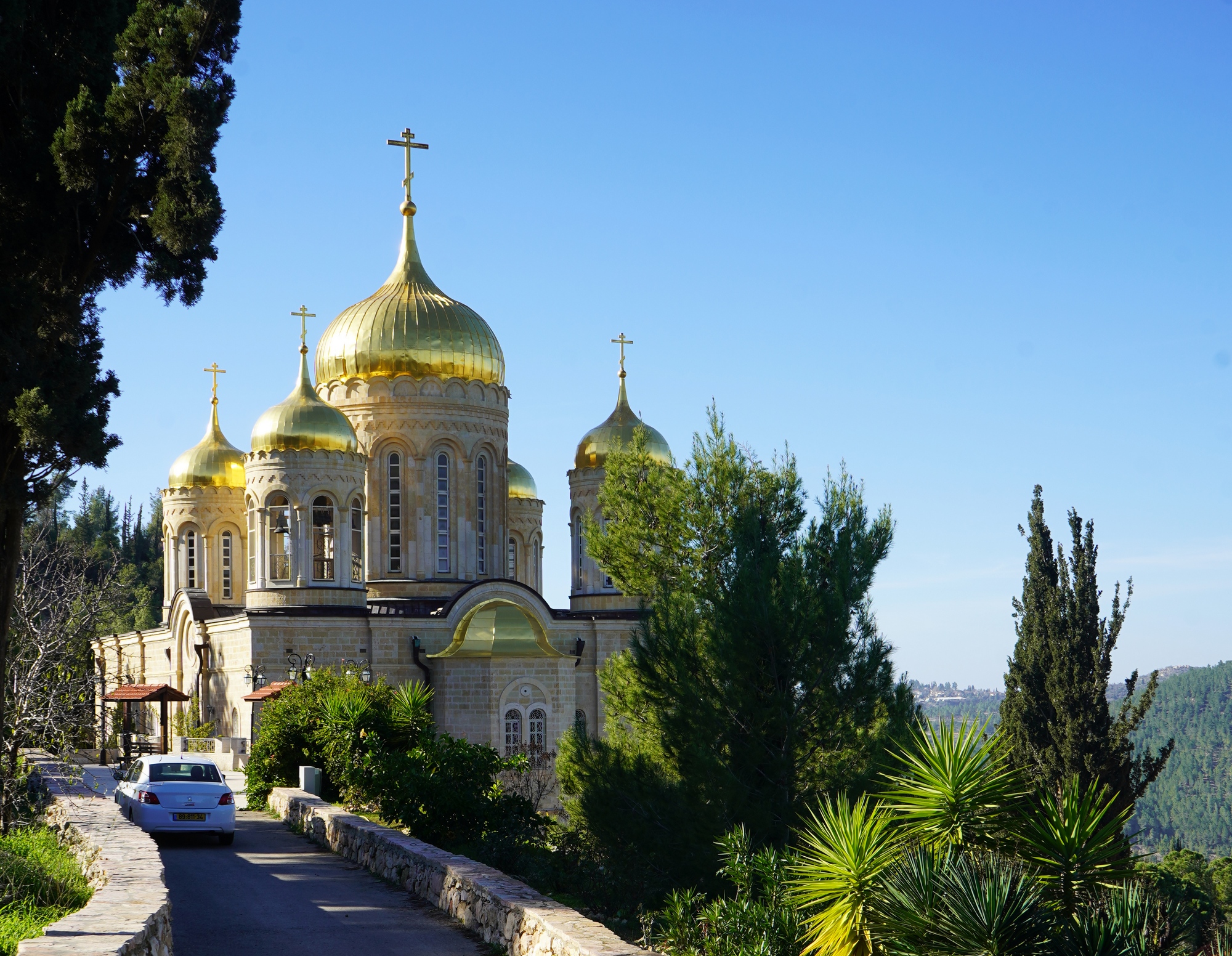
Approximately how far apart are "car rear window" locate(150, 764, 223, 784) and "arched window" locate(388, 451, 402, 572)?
17.4 m

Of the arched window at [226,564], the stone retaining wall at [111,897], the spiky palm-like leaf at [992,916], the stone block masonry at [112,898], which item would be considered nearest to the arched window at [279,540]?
the arched window at [226,564]

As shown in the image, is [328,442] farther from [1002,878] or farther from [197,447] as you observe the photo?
[1002,878]

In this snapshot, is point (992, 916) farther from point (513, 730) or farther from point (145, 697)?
point (145, 697)

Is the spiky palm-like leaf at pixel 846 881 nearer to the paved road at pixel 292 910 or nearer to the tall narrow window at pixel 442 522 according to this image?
the paved road at pixel 292 910

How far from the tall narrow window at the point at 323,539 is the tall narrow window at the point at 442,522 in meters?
2.83

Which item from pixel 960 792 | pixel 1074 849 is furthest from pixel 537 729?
pixel 1074 849

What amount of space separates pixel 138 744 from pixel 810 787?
2408cm

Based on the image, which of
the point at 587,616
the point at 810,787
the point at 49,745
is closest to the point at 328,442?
the point at 587,616

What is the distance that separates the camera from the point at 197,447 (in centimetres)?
4144

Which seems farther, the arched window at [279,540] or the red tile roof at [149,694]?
the arched window at [279,540]

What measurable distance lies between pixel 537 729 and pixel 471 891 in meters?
20.1

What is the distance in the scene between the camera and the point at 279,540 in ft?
109

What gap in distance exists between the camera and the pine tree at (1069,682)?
26188 millimetres

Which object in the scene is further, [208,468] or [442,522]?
[208,468]
